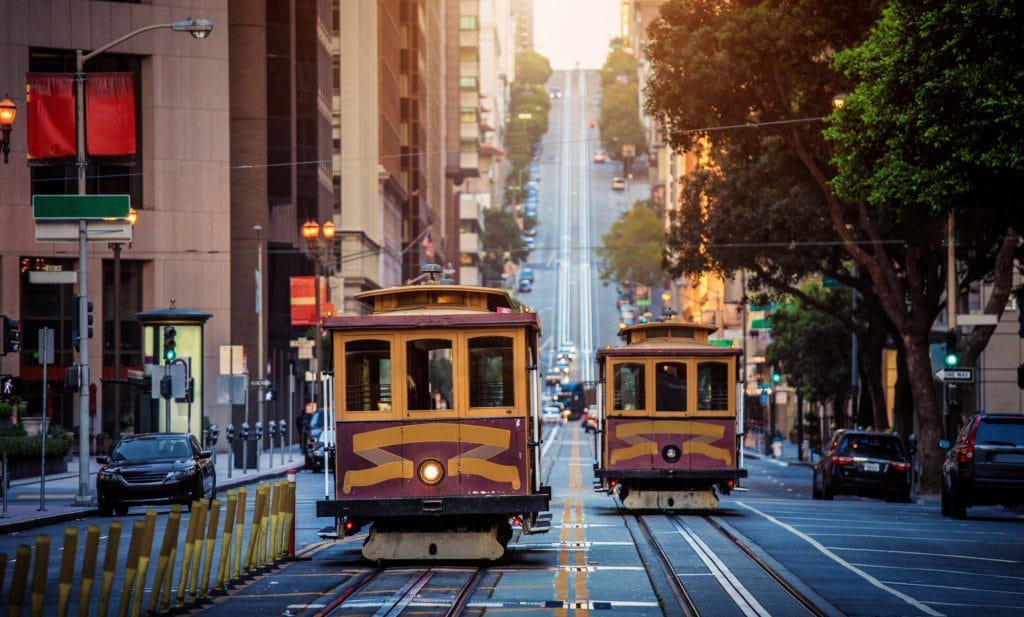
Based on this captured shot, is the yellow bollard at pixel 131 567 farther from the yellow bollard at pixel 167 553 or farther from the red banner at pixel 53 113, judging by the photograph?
the red banner at pixel 53 113

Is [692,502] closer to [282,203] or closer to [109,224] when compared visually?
[109,224]

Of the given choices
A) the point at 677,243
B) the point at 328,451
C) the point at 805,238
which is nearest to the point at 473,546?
the point at 328,451

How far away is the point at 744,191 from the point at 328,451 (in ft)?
98.2

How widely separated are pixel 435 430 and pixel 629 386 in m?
11.2

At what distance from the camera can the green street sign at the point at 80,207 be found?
3509 centimetres

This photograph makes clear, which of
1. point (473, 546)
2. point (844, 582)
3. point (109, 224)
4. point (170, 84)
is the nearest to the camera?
point (844, 582)

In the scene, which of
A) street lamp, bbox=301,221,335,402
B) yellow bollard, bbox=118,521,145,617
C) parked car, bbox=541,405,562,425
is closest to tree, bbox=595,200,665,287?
parked car, bbox=541,405,562,425

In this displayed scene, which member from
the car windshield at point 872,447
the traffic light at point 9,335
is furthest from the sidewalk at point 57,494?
the car windshield at point 872,447

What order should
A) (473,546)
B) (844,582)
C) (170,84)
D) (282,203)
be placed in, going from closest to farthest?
(844,582), (473,546), (170,84), (282,203)

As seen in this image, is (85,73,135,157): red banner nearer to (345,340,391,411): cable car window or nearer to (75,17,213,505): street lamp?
(75,17,213,505): street lamp

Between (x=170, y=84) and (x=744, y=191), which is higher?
(x=170, y=84)

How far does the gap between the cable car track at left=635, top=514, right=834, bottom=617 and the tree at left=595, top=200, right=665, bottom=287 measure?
141m

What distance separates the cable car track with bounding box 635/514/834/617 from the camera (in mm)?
16438

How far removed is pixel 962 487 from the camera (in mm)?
32125
